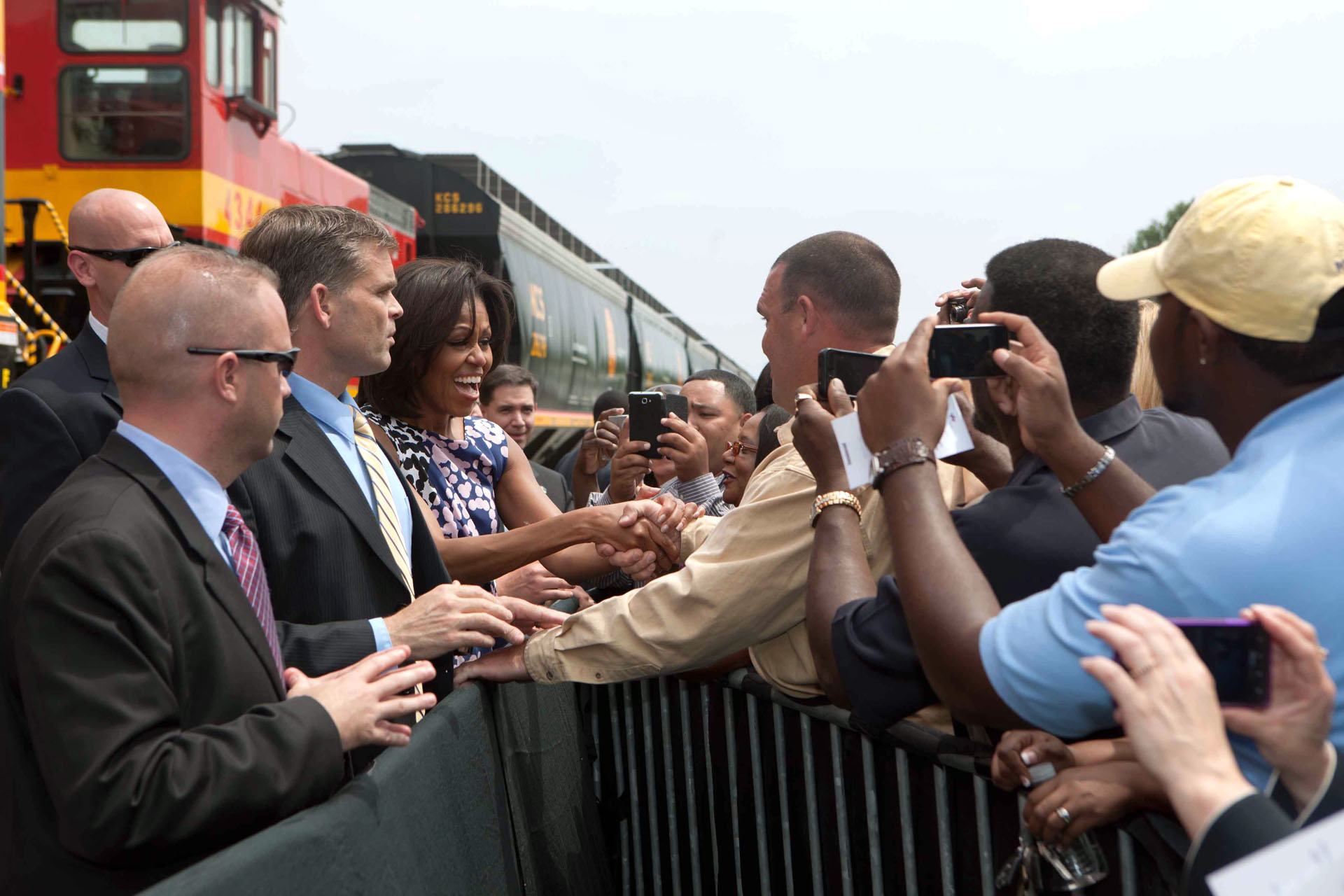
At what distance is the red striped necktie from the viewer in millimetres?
2107

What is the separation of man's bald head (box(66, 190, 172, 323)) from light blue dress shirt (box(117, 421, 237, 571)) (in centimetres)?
180

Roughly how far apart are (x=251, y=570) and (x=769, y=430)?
3.03 m

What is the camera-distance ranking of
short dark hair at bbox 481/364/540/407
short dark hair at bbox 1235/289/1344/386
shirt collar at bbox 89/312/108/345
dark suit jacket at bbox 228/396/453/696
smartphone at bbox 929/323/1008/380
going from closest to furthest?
short dark hair at bbox 1235/289/1344/386 < smartphone at bbox 929/323/1008/380 < dark suit jacket at bbox 228/396/453/696 < shirt collar at bbox 89/312/108/345 < short dark hair at bbox 481/364/540/407

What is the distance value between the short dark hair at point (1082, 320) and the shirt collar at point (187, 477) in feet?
5.37

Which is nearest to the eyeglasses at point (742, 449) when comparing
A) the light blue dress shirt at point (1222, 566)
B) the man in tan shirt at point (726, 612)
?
the man in tan shirt at point (726, 612)

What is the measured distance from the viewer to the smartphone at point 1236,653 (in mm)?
1440

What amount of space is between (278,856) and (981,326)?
5.13 feet

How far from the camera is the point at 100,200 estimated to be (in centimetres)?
361

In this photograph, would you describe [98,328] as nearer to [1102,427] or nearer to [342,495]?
[342,495]

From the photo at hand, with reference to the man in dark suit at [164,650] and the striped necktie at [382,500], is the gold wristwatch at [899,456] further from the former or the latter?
the striped necktie at [382,500]

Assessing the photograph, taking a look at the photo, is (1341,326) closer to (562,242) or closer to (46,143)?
(46,143)

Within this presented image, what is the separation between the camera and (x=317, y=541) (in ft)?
8.56

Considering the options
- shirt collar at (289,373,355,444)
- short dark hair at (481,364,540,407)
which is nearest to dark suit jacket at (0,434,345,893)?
shirt collar at (289,373,355,444)

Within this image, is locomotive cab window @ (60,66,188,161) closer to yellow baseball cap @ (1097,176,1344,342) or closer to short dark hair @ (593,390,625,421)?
short dark hair @ (593,390,625,421)
